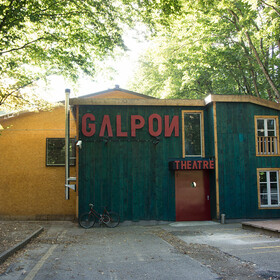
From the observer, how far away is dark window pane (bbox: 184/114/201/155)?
15922mm

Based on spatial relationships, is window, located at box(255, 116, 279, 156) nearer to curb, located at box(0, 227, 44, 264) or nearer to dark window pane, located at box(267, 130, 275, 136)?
dark window pane, located at box(267, 130, 275, 136)

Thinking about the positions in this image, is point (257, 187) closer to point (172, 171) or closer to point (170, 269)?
point (172, 171)

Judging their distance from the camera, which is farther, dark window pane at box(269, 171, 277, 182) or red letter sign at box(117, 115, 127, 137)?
Answer: dark window pane at box(269, 171, 277, 182)

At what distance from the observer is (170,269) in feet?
23.2

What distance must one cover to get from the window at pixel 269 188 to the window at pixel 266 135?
1.01 m

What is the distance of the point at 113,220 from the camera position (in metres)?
14.8

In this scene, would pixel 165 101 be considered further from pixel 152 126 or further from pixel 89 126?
pixel 89 126

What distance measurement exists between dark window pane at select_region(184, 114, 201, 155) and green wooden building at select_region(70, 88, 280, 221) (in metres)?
0.05

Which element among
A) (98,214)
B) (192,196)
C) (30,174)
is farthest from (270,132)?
(30,174)

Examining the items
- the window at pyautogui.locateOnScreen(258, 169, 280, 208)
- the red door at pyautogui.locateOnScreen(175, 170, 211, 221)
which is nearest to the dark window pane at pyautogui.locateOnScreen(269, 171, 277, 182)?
the window at pyautogui.locateOnScreen(258, 169, 280, 208)

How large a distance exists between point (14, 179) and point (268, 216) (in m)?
13.5

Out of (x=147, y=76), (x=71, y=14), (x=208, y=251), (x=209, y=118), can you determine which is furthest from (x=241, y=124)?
(x=147, y=76)

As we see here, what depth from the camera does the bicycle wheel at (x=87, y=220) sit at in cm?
1432

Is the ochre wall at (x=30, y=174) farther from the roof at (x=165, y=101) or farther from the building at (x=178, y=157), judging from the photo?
the roof at (x=165, y=101)
